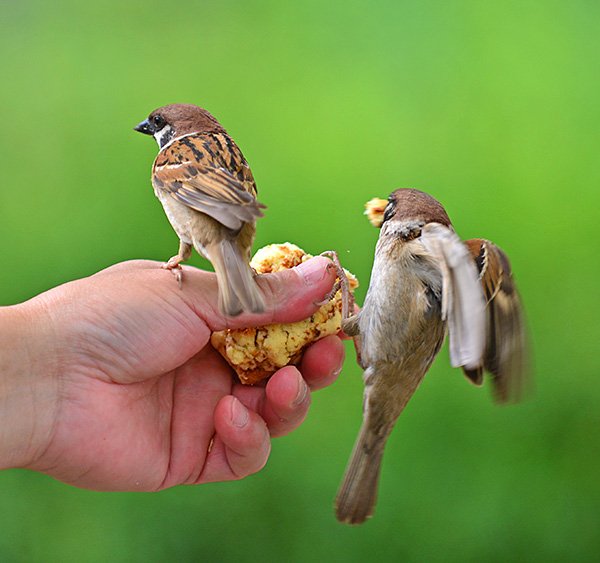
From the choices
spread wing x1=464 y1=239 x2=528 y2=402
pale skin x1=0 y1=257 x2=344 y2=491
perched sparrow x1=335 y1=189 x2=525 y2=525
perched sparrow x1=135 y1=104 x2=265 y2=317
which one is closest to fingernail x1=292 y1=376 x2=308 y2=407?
pale skin x1=0 y1=257 x2=344 y2=491

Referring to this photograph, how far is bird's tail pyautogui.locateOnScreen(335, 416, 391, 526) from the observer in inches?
47.8

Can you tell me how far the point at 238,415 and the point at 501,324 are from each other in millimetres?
519

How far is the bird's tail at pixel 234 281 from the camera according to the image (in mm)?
950

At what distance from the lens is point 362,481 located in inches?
48.3

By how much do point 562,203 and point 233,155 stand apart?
1.40 metres

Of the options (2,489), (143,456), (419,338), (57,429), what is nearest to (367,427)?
(419,338)

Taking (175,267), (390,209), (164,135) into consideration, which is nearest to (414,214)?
(390,209)

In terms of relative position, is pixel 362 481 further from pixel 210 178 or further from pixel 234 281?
pixel 210 178

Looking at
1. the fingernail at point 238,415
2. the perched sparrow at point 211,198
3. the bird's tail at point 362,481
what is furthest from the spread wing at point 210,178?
the bird's tail at point 362,481

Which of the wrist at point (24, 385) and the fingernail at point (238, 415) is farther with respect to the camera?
the fingernail at point (238, 415)

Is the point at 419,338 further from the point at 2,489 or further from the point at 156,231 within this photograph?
the point at 2,489

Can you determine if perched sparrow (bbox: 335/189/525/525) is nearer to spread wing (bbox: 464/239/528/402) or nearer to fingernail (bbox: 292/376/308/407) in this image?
spread wing (bbox: 464/239/528/402)

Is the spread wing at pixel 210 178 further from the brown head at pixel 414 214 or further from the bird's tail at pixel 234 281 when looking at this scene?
the brown head at pixel 414 214

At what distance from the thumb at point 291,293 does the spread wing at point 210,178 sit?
0.45 ft
